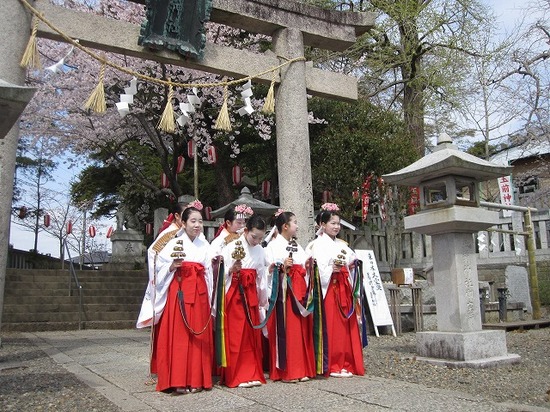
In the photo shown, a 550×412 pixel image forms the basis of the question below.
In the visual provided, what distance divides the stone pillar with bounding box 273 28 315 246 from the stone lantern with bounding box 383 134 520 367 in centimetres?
162

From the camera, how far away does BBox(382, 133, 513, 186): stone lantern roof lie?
5953 millimetres

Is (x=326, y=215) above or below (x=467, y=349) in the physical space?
above

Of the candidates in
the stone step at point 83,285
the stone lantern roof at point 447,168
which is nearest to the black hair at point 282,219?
the stone lantern roof at point 447,168

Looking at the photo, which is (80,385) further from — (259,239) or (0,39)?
(0,39)

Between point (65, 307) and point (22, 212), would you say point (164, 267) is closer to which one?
point (65, 307)

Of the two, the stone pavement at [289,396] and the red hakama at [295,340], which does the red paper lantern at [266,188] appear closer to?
the stone pavement at [289,396]

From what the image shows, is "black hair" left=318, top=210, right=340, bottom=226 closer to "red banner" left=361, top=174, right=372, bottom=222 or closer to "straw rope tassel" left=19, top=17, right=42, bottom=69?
"straw rope tassel" left=19, top=17, right=42, bottom=69

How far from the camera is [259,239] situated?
5.01 meters

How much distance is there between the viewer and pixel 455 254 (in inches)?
239

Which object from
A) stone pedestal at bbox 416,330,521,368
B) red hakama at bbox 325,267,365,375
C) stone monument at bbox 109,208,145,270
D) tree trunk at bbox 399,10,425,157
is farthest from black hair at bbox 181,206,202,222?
stone monument at bbox 109,208,145,270

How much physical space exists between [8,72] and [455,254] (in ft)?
18.7

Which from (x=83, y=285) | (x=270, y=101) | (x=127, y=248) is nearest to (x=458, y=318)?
(x=270, y=101)

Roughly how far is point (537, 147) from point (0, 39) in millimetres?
16343

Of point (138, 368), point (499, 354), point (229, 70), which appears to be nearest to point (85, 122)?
point (229, 70)
